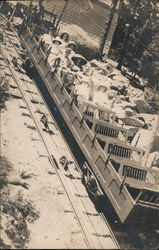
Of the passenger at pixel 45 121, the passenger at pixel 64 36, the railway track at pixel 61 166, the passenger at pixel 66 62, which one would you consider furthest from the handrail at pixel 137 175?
the passenger at pixel 64 36

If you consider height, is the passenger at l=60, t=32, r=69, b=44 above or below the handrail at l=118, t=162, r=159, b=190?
above

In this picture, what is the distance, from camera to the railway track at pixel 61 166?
10.7 meters

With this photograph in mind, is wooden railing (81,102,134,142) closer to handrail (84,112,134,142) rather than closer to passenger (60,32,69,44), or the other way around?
handrail (84,112,134,142)

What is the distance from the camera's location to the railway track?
10.7 m

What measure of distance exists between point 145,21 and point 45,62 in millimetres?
11990

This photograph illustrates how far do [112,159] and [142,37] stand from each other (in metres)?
16.2

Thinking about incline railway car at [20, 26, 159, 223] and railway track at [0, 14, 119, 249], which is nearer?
incline railway car at [20, 26, 159, 223]

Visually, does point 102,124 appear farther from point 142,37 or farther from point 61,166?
point 142,37

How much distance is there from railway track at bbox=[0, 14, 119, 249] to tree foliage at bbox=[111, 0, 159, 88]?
31.3 ft

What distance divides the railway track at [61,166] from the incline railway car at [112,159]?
0.91 m

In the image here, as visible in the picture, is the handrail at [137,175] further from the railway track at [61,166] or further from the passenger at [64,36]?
the passenger at [64,36]

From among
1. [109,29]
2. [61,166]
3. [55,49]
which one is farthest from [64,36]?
[61,166]

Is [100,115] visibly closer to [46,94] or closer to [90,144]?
[90,144]

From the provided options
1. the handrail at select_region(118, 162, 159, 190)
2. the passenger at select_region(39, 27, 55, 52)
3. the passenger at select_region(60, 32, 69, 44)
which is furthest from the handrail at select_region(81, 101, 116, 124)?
the passenger at select_region(60, 32, 69, 44)
